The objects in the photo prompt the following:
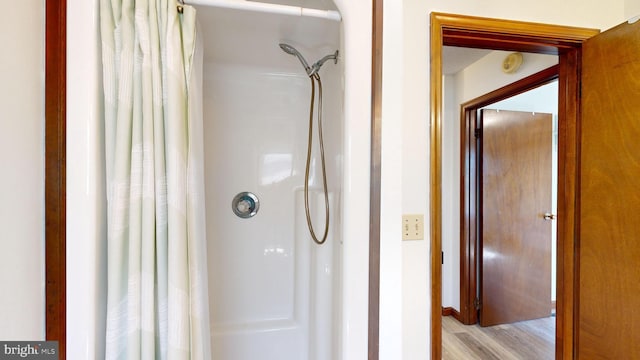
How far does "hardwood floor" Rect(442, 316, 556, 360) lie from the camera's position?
2.18 metres

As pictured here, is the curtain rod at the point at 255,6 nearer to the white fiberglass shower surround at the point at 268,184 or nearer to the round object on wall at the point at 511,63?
the white fiberglass shower surround at the point at 268,184

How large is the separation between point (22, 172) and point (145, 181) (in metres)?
0.24

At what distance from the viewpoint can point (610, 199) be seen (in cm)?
119

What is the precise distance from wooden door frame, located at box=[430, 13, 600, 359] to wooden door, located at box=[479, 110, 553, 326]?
3.48ft

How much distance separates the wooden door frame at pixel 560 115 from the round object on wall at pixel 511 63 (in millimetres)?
615

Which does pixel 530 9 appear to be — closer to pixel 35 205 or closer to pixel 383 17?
pixel 383 17

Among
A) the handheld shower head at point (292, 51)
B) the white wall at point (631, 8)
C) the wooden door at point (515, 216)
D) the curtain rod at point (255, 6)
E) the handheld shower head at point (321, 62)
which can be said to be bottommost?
the wooden door at point (515, 216)

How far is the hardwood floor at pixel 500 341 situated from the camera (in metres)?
2.18

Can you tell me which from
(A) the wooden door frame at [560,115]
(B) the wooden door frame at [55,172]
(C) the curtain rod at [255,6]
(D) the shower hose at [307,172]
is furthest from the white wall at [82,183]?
(A) the wooden door frame at [560,115]

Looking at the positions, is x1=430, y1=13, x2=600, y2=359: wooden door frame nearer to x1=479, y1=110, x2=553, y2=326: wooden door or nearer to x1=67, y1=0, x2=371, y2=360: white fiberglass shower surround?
x1=67, y1=0, x2=371, y2=360: white fiberglass shower surround

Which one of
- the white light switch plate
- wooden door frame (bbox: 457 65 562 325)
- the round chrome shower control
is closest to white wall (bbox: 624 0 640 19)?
wooden door frame (bbox: 457 65 562 325)

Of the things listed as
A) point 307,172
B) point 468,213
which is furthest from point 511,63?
point 307,172

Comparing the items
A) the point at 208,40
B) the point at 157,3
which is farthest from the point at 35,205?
the point at 208,40

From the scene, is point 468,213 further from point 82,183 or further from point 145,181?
point 82,183
